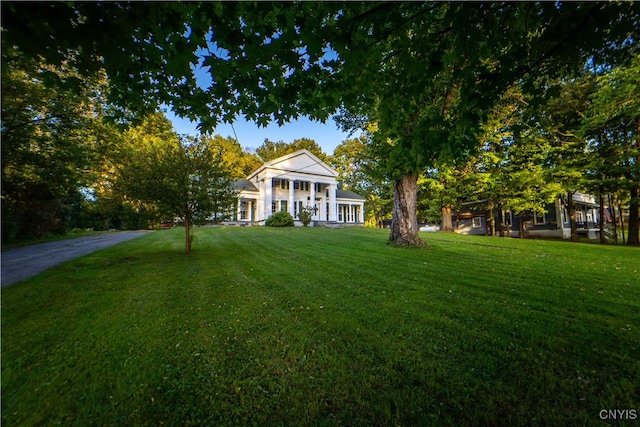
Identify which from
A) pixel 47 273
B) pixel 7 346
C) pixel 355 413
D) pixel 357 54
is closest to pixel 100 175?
pixel 47 273

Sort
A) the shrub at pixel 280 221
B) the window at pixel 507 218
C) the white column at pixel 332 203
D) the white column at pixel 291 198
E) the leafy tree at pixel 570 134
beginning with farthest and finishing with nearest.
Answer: the white column at pixel 332 203 → the white column at pixel 291 198 → the window at pixel 507 218 → the shrub at pixel 280 221 → the leafy tree at pixel 570 134

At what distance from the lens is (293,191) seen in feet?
102

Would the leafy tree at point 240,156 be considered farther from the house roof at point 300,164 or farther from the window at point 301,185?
the window at point 301,185

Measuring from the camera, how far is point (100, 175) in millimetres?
12109

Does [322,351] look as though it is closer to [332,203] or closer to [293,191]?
[293,191]

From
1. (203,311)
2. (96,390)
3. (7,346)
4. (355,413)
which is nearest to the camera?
(355,413)

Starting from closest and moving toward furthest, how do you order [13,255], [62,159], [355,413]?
[355,413] < [13,255] < [62,159]

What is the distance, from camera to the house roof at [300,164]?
29686mm

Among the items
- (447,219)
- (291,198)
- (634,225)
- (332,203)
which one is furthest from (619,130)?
(291,198)

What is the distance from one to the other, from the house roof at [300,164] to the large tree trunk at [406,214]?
21.1 m

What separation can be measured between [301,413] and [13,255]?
36.5 feet

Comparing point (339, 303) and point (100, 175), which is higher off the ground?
point (100, 175)

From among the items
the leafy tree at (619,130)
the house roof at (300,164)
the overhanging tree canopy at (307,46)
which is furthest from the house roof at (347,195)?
the overhanging tree canopy at (307,46)

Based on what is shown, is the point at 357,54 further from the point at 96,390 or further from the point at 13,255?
the point at 13,255
